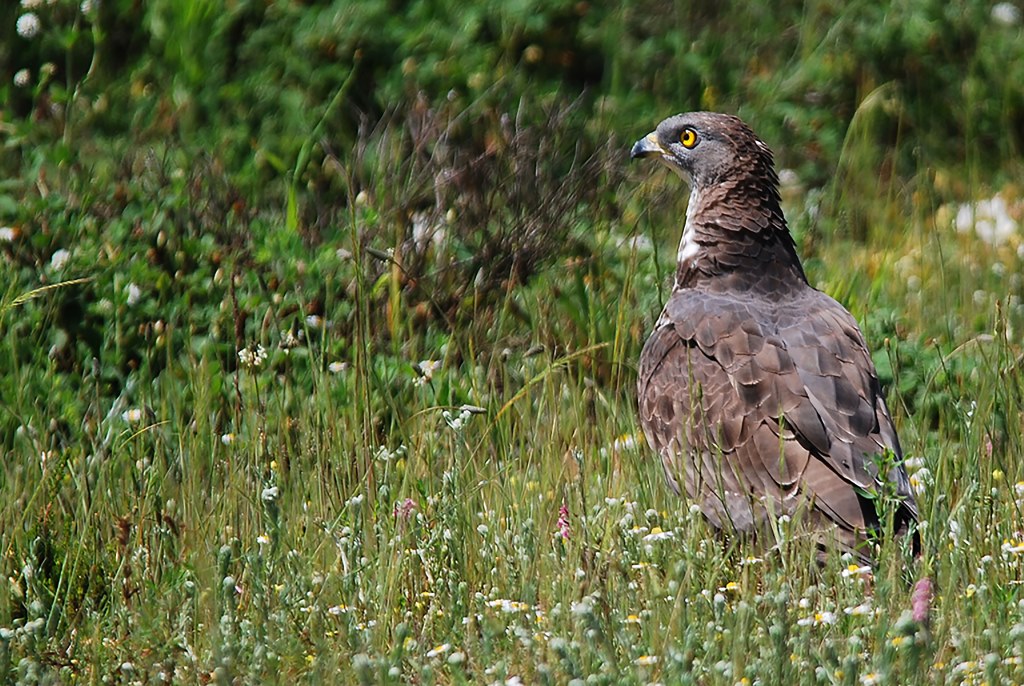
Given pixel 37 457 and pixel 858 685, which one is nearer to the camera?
pixel 858 685

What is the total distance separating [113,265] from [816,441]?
2.78m

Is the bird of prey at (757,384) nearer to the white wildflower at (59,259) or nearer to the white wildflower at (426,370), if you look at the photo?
the white wildflower at (426,370)

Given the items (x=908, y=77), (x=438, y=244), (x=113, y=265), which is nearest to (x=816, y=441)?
(x=438, y=244)

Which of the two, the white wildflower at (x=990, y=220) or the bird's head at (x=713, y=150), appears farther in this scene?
the white wildflower at (x=990, y=220)

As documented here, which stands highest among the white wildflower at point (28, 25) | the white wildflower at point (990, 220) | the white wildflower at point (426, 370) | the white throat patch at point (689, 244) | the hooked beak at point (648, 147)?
the white wildflower at point (28, 25)

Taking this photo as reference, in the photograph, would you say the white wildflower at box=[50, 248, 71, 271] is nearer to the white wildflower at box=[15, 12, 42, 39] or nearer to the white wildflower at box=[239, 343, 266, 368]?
the white wildflower at box=[239, 343, 266, 368]

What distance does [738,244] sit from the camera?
17.0 feet

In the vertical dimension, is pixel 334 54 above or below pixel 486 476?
above

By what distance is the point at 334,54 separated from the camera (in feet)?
24.5

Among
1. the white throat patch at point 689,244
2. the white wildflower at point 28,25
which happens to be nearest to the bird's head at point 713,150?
the white throat patch at point 689,244

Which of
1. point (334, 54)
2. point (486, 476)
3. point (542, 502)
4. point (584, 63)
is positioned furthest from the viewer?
point (584, 63)

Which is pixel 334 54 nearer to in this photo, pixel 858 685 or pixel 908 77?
pixel 908 77

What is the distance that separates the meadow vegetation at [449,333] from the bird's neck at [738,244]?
0.27m

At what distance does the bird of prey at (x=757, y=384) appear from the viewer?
4.16 m
